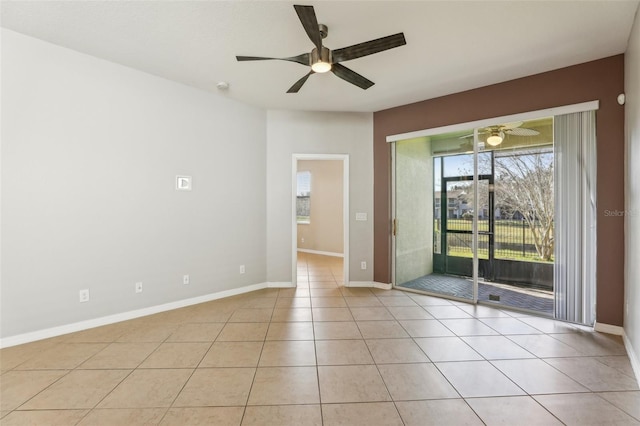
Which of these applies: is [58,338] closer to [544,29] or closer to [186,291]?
[186,291]

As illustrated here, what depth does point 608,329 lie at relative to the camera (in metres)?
3.12

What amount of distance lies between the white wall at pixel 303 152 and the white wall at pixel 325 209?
303cm

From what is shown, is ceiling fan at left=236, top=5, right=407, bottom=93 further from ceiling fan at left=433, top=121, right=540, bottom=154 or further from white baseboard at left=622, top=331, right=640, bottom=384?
white baseboard at left=622, top=331, right=640, bottom=384

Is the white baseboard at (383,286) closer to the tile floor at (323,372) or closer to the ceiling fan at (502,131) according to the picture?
the tile floor at (323,372)

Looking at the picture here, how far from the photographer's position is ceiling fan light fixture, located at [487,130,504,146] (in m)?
3.90

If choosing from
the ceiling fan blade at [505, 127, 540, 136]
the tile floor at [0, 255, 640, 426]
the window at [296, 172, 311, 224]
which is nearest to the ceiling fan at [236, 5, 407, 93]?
the ceiling fan blade at [505, 127, 540, 136]

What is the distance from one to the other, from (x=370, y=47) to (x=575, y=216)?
298 cm

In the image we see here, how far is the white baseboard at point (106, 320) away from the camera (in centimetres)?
287

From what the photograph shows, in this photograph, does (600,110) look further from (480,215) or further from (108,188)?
(108,188)

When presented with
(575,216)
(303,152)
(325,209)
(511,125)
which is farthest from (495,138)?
(325,209)

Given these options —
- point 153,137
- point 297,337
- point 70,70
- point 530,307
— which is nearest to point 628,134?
point 530,307

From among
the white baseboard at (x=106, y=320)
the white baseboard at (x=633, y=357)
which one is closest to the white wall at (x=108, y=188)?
the white baseboard at (x=106, y=320)

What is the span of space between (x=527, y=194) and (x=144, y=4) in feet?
14.9

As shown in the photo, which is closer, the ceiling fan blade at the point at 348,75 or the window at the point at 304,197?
the ceiling fan blade at the point at 348,75
